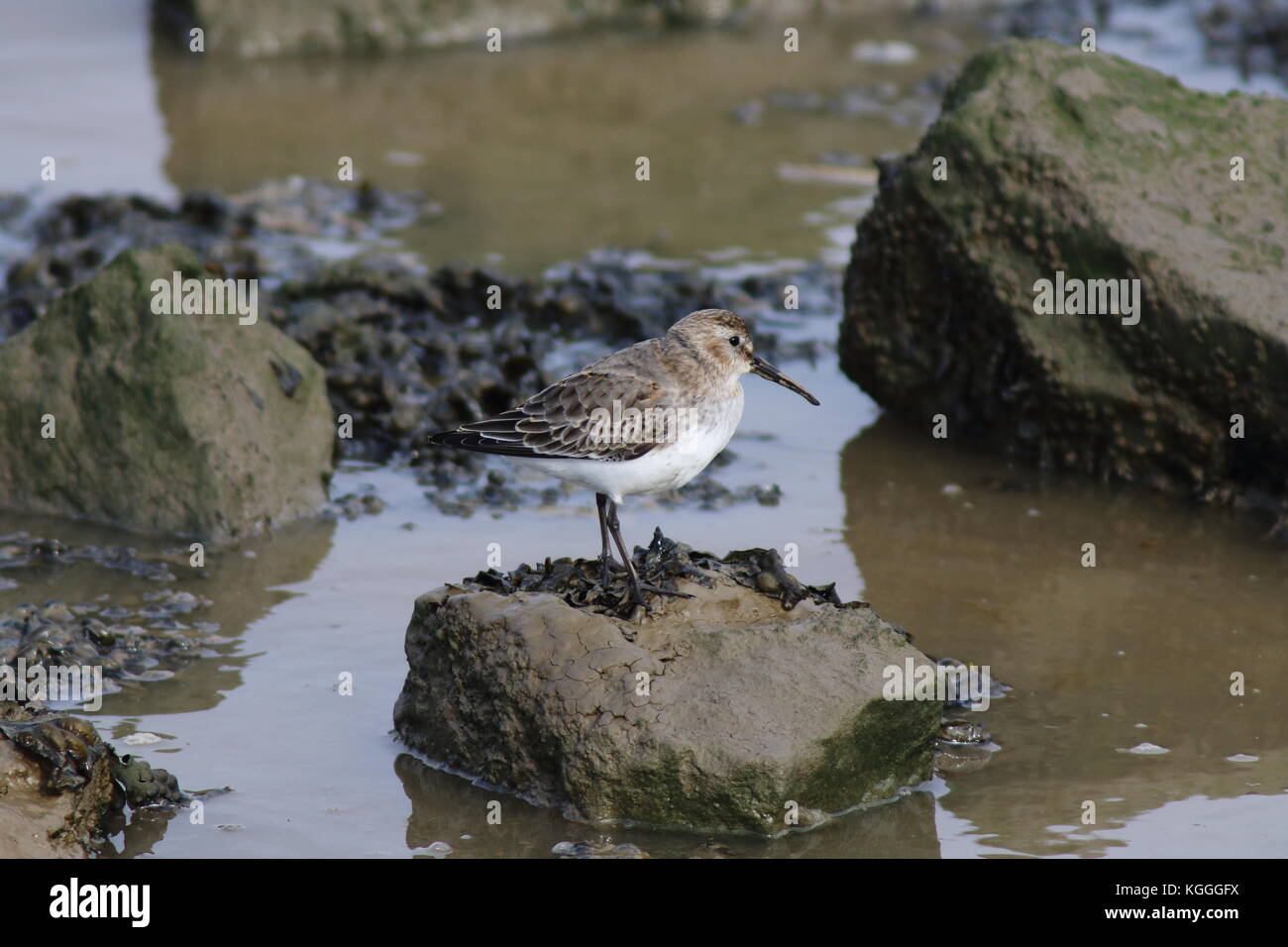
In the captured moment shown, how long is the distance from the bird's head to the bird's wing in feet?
1.07

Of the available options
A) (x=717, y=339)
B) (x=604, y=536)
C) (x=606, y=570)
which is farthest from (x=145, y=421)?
(x=717, y=339)

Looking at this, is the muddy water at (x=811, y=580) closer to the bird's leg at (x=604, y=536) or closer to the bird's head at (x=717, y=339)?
the bird's leg at (x=604, y=536)

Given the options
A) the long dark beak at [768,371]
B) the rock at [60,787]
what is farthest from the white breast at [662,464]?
the rock at [60,787]

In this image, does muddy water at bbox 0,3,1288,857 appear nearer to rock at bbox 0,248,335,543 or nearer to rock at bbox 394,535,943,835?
rock at bbox 394,535,943,835

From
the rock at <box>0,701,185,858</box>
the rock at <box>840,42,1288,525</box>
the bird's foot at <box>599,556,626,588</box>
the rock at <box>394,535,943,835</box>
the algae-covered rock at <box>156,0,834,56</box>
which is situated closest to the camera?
the rock at <box>0,701,185,858</box>

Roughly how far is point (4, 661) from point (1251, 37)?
15213 mm

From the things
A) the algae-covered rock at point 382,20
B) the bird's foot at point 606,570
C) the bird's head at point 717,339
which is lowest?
the bird's foot at point 606,570

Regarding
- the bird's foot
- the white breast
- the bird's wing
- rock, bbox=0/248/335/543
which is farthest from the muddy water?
the white breast

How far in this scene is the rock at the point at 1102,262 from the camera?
880 centimetres

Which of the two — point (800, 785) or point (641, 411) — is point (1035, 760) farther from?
point (641, 411)

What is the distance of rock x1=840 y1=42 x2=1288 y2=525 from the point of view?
8.80 meters

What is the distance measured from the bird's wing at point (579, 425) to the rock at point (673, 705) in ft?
2.09

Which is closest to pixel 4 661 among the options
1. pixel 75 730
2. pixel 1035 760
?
pixel 75 730

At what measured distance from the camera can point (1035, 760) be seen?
6.64 metres
